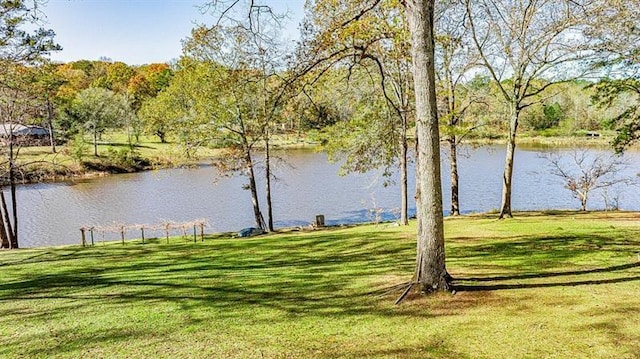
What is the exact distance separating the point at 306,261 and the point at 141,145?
5159cm

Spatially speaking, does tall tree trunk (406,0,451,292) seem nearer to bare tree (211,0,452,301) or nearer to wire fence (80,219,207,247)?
bare tree (211,0,452,301)

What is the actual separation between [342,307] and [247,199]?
23.2 meters

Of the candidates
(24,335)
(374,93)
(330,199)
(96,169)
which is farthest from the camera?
(96,169)

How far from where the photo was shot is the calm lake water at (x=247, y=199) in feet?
75.5

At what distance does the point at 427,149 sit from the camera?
542 cm

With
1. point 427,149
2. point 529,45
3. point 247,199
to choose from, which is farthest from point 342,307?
point 247,199

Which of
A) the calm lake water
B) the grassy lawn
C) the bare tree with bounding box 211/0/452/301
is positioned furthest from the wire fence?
the bare tree with bounding box 211/0/452/301

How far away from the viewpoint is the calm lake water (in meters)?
23.0

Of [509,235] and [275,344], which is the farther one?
[509,235]

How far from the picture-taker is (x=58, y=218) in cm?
2469

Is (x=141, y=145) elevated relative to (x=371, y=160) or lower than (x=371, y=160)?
elevated

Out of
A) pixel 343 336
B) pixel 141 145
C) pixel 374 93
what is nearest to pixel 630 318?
pixel 343 336

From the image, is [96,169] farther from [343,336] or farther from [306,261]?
[343,336]

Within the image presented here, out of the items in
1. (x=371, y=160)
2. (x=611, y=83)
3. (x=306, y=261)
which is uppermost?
(x=611, y=83)
